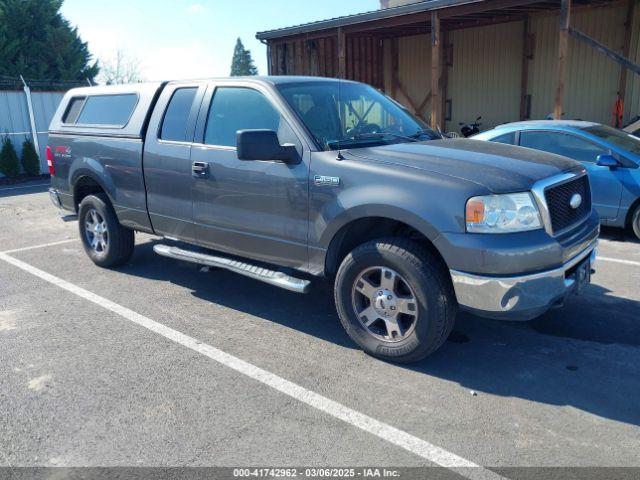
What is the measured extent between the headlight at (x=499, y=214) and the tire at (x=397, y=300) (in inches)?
17.4

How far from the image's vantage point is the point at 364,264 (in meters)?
3.87

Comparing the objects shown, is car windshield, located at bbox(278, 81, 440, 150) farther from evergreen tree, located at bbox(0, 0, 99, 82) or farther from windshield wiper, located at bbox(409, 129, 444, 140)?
evergreen tree, located at bbox(0, 0, 99, 82)

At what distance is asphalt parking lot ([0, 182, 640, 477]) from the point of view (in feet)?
9.73

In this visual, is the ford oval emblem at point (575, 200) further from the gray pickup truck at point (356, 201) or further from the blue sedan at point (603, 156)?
the blue sedan at point (603, 156)

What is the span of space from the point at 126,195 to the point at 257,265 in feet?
5.77

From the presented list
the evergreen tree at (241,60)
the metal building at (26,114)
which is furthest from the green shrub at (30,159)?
the evergreen tree at (241,60)

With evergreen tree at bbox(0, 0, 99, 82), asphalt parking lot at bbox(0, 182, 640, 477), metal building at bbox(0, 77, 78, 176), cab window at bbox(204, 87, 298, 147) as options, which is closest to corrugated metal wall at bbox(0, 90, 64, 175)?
metal building at bbox(0, 77, 78, 176)

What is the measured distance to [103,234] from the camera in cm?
629

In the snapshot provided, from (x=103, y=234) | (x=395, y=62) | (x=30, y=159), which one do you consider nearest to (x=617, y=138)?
(x=103, y=234)

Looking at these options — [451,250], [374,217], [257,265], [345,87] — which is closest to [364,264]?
[374,217]

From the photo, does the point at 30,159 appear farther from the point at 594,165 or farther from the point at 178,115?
the point at 594,165

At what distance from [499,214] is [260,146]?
168cm

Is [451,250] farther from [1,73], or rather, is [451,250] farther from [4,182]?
[1,73]

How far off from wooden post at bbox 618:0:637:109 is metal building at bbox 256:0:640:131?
2 cm
